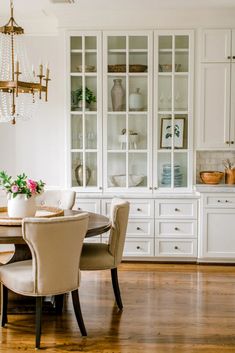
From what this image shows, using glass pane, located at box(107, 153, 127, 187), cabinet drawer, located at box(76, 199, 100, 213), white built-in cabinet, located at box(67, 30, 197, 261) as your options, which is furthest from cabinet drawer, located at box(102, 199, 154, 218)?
cabinet drawer, located at box(76, 199, 100, 213)

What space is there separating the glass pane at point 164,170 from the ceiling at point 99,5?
1.55 meters

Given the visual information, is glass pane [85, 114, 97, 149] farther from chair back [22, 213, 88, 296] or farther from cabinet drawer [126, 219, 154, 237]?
chair back [22, 213, 88, 296]

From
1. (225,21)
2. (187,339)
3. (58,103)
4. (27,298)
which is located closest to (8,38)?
(58,103)

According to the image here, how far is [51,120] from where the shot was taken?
5.71 metres

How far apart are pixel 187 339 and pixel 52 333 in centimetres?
93

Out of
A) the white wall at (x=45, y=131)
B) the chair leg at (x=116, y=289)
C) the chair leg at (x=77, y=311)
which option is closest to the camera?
the chair leg at (x=77, y=311)

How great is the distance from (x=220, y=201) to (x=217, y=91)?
3.85 feet

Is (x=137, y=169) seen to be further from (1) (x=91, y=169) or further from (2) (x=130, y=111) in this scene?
(2) (x=130, y=111)

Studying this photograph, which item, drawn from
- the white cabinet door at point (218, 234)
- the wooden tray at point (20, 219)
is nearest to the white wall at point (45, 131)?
the wooden tray at point (20, 219)

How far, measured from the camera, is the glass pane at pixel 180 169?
547 cm

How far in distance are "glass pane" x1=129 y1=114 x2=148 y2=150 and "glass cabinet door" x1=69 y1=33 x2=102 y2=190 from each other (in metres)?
0.35

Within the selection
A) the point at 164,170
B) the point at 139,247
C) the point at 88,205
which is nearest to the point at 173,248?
the point at 139,247

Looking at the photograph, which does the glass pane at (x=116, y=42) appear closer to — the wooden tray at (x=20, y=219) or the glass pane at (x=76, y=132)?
the glass pane at (x=76, y=132)

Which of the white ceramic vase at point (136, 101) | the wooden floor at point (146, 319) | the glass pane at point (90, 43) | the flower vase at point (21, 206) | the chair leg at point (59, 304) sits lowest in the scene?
the wooden floor at point (146, 319)
